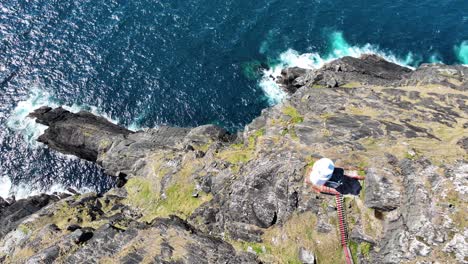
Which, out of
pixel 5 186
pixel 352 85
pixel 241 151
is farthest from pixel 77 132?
pixel 352 85

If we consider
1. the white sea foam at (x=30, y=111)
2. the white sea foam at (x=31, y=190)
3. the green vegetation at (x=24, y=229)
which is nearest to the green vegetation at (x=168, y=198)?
the green vegetation at (x=24, y=229)

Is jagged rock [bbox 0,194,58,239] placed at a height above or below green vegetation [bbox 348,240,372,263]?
above

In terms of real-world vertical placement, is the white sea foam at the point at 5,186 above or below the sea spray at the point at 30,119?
below

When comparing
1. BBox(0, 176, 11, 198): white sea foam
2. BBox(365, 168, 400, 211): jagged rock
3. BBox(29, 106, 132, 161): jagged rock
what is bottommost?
BBox(365, 168, 400, 211): jagged rock

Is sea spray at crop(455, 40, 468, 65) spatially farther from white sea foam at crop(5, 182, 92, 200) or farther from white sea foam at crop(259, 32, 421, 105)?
white sea foam at crop(5, 182, 92, 200)

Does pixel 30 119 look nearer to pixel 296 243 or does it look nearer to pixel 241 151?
pixel 241 151

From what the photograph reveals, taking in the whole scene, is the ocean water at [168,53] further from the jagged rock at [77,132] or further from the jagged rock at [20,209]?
the jagged rock at [20,209]

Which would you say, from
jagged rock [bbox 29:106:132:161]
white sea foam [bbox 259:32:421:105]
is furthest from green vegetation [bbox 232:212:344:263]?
white sea foam [bbox 259:32:421:105]
